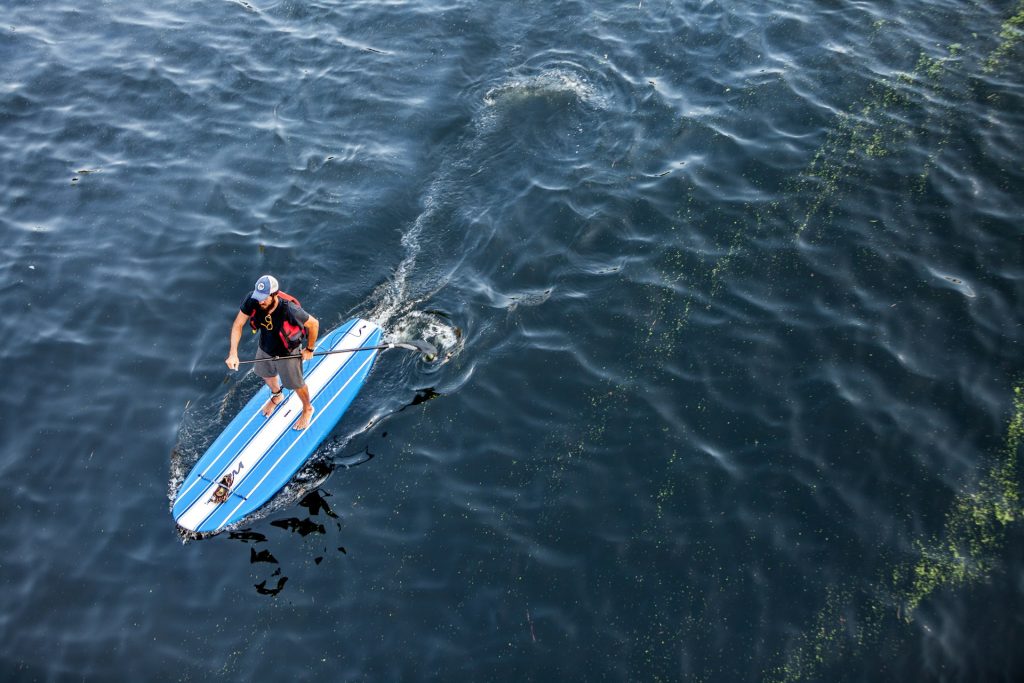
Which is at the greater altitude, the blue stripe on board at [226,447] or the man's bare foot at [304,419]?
the man's bare foot at [304,419]

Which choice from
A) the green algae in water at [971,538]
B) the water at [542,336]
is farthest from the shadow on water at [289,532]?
the green algae in water at [971,538]

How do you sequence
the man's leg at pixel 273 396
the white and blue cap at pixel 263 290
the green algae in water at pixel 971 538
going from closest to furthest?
1. the green algae in water at pixel 971 538
2. the white and blue cap at pixel 263 290
3. the man's leg at pixel 273 396

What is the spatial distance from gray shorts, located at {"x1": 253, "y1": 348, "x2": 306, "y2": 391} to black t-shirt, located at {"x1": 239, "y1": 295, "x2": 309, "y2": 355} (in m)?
0.17

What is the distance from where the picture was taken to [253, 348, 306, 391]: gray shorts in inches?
394

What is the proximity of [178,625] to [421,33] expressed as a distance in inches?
477

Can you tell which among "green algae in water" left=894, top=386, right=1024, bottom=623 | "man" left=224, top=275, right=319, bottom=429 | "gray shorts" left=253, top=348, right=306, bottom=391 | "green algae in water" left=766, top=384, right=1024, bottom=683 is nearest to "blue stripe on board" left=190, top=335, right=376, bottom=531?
"man" left=224, top=275, right=319, bottom=429

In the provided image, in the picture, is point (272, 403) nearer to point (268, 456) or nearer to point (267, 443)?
point (267, 443)

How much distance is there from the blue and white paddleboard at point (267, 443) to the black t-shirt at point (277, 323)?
1.12 metres

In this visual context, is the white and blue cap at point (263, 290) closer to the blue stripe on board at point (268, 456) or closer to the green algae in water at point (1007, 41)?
the blue stripe on board at point (268, 456)

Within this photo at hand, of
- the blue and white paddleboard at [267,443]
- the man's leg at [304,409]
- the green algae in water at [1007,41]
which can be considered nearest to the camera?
the blue and white paddleboard at [267,443]

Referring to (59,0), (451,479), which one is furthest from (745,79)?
(59,0)

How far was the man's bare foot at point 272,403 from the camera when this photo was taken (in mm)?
10539

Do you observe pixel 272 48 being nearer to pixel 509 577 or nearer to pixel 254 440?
pixel 254 440

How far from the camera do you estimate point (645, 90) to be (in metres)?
14.2
